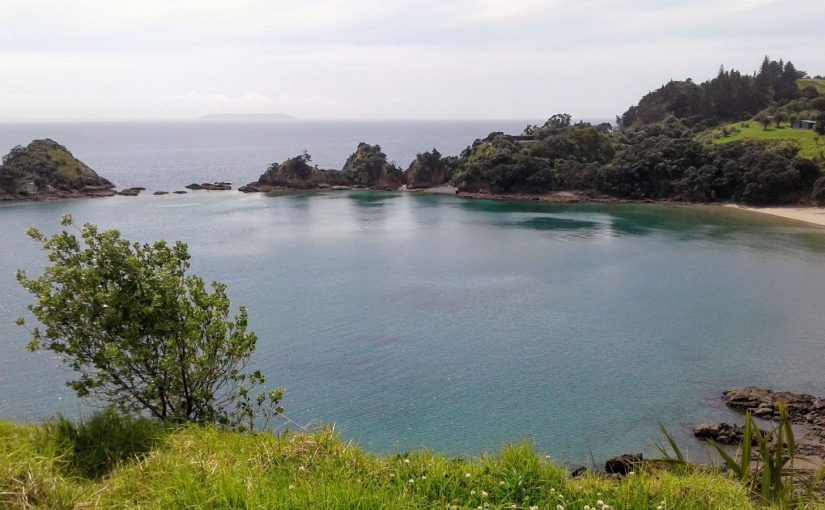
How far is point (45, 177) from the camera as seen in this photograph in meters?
87.4

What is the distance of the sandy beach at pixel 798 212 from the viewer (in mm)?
64750

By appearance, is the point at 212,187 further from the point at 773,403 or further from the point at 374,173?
the point at 773,403

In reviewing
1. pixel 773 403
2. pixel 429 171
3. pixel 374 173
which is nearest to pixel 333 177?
pixel 374 173

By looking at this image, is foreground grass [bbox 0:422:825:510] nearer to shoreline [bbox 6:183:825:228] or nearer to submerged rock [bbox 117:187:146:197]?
shoreline [bbox 6:183:825:228]

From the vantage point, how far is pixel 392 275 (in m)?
44.5

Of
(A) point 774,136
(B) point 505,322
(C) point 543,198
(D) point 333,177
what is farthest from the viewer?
(D) point 333,177

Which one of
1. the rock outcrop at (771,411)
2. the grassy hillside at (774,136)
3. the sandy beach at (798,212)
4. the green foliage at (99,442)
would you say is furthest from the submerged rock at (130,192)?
the green foliage at (99,442)

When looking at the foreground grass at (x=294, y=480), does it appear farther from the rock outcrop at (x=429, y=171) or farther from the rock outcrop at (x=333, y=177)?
the rock outcrop at (x=333, y=177)

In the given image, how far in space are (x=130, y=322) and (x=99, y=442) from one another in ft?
11.9

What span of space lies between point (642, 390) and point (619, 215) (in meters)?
50.2

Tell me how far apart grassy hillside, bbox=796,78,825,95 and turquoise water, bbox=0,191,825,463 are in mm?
67977

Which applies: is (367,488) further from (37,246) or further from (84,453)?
(37,246)

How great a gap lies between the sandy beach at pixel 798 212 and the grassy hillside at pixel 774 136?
879 centimetres

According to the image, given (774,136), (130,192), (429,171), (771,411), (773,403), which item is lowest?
(771,411)
